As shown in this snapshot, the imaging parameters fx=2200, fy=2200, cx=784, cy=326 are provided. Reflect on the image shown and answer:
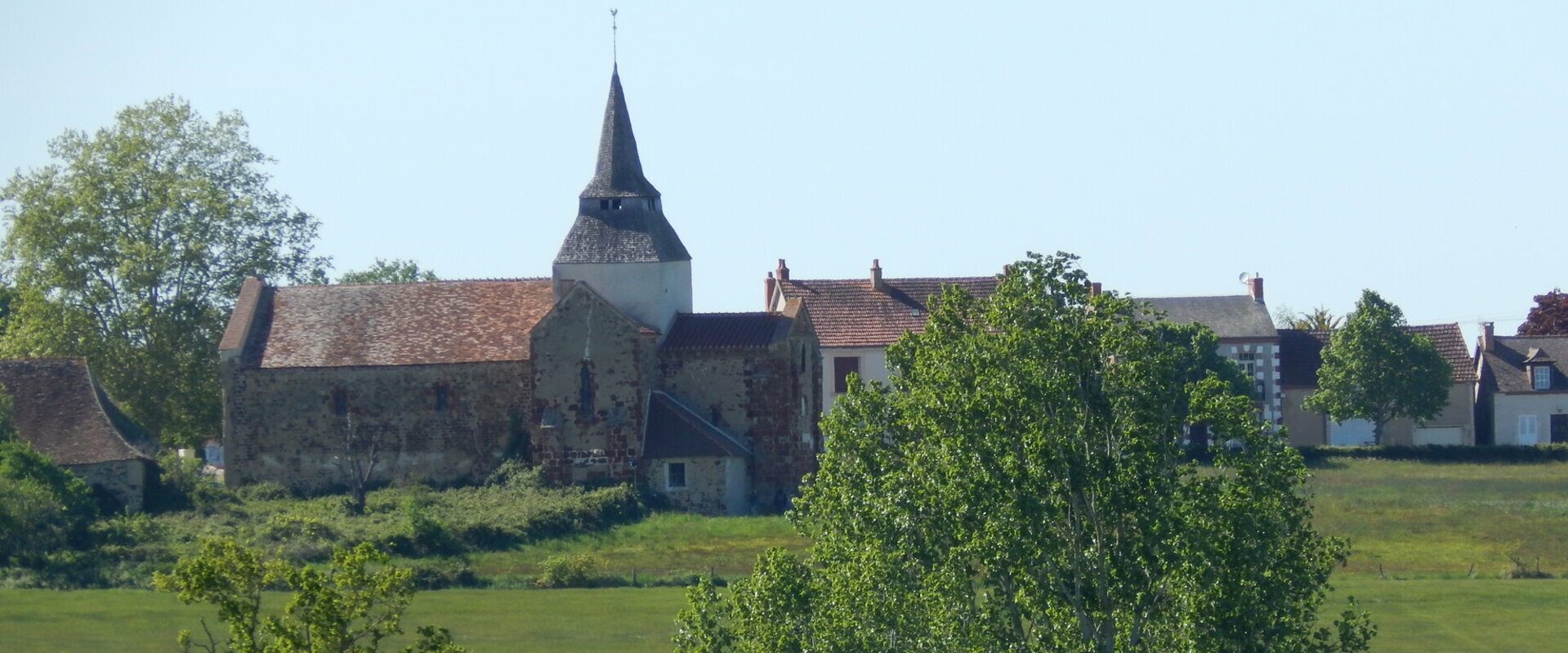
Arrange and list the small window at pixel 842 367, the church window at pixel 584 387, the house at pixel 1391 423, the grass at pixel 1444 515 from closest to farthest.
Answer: the grass at pixel 1444 515, the church window at pixel 584 387, the small window at pixel 842 367, the house at pixel 1391 423

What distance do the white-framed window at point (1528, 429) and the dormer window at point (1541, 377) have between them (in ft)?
3.43

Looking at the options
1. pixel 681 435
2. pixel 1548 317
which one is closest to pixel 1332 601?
pixel 681 435

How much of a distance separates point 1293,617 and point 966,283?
44.8 m

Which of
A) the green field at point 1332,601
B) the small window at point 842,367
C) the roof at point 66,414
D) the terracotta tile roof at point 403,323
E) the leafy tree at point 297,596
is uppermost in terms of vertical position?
the terracotta tile roof at point 403,323

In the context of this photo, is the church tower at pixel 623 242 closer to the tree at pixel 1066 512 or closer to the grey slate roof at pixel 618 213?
the grey slate roof at pixel 618 213

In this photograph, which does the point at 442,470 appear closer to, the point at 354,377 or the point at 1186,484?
the point at 354,377

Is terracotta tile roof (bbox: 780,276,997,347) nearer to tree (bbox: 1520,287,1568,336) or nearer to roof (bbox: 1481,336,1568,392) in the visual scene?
roof (bbox: 1481,336,1568,392)

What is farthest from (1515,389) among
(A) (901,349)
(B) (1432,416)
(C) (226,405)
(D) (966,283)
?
(A) (901,349)

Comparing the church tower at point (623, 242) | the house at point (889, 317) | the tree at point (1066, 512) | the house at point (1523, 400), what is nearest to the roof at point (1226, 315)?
the house at point (889, 317)

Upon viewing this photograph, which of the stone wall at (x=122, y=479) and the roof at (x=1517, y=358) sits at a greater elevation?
the roof at (x=1517, y=358)

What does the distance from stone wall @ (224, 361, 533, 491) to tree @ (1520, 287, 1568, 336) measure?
159 feet

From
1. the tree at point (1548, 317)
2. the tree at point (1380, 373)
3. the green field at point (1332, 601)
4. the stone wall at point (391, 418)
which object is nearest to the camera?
the green field at point (1332, 601)

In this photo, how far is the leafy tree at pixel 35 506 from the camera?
44656 mm

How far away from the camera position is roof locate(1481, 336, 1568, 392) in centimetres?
7169
